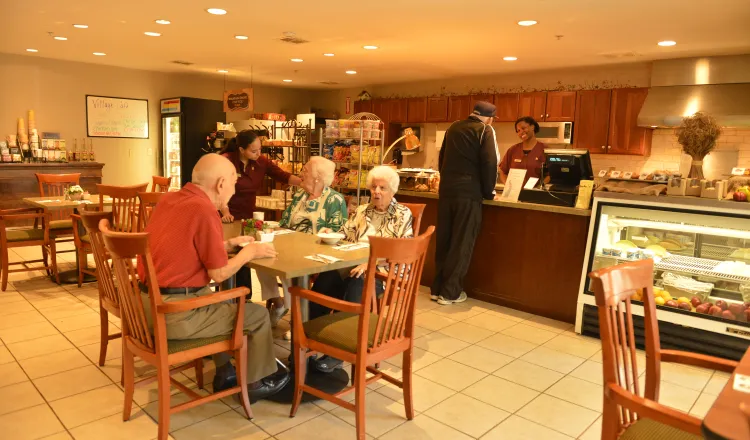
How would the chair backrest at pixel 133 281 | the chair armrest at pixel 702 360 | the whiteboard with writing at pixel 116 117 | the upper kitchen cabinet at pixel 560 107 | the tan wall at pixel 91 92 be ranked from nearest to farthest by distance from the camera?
1. the chair armrest at pixel 702 360
2. the chair backrest at pixel 133 281
3. the upper kitchen cabinet at pixel 560 107
4. the tan wall at pixel 91 92
5. the whiteboard with writing at pixel 116 117

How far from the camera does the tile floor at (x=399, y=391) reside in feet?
8.12

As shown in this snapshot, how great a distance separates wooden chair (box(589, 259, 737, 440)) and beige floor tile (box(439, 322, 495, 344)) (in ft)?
6.26

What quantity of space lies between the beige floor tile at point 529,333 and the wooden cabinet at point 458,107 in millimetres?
4476

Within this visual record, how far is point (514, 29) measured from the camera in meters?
4.68

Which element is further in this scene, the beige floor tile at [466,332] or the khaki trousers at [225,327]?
the beige floor tile at [466,332]

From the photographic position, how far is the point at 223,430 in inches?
96.7

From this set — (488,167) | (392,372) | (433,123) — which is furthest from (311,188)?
(433,123)

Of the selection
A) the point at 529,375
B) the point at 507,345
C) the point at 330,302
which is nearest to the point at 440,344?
the point at 507,345

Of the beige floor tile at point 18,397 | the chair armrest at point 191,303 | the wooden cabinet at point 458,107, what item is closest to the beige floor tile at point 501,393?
the chair armrest at point 191,303

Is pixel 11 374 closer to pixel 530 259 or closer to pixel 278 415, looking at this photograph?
pixel 278 415

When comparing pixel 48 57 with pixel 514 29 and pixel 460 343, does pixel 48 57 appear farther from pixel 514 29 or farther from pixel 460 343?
pixel 460 343

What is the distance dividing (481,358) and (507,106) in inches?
193

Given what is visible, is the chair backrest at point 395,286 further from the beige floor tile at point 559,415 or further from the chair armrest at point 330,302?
the beige floor tile at point 559,415

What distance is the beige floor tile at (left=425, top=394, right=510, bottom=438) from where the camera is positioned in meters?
2.54
